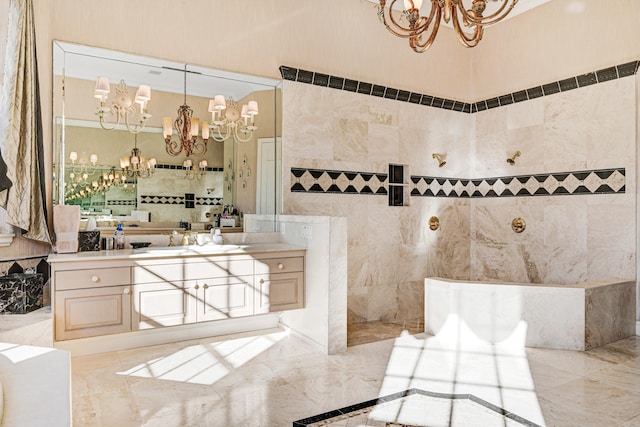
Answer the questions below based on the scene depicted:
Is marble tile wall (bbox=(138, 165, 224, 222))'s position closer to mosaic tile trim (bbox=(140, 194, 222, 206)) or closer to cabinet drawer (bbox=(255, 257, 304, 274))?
mosaic tile trim (bbox=(140, 194, 222, 206))

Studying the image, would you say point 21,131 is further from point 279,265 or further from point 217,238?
point 279,265

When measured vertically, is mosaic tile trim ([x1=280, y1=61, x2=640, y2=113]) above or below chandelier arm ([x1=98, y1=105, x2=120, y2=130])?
above

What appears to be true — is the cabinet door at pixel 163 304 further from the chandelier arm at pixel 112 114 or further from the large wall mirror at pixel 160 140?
the chandelier arm at pixel 112 114

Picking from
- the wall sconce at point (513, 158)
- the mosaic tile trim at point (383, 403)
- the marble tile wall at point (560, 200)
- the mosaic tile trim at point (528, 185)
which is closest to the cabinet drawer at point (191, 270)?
the mosaic tile trim at point (383, 403)

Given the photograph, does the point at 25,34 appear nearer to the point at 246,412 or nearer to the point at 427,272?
the point at 246,412

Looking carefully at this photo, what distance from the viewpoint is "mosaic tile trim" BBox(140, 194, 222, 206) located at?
11.7 feet

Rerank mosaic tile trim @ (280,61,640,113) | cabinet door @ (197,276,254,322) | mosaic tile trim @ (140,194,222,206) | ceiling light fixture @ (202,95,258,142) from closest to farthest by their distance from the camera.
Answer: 1. cabinet door @ (197,276,254,322)
2. mosaic tile trim @ (140,194,222,206)
3. ceiling light fixture @ (202,95,258,142)
4. mosaic tile trim @ (280,61,640,113)

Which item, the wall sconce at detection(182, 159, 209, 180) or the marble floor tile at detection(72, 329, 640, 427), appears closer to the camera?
the marble floor tile at detection(72, 329, 640, 427)

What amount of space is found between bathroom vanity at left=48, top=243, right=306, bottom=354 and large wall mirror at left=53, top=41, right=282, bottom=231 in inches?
18.3

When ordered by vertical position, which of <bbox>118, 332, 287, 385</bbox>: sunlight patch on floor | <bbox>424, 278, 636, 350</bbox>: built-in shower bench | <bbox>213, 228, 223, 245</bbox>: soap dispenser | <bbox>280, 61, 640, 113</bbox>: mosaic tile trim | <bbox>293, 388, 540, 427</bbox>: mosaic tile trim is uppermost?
<bbox>280, 61, 640, 113</bbox>: mosaic tile trim

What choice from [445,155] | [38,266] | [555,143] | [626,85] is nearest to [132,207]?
[38,266]

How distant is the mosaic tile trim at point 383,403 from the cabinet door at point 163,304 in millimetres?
1334

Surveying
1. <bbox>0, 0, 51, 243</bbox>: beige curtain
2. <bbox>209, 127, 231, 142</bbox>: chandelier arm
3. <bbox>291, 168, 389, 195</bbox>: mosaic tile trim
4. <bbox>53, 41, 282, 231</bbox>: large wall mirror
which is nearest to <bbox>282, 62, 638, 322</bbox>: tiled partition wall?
<bbox>291, 168, 389, 195</bbox>: mosaic tile trim

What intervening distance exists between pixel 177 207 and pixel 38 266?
3.68 ft
